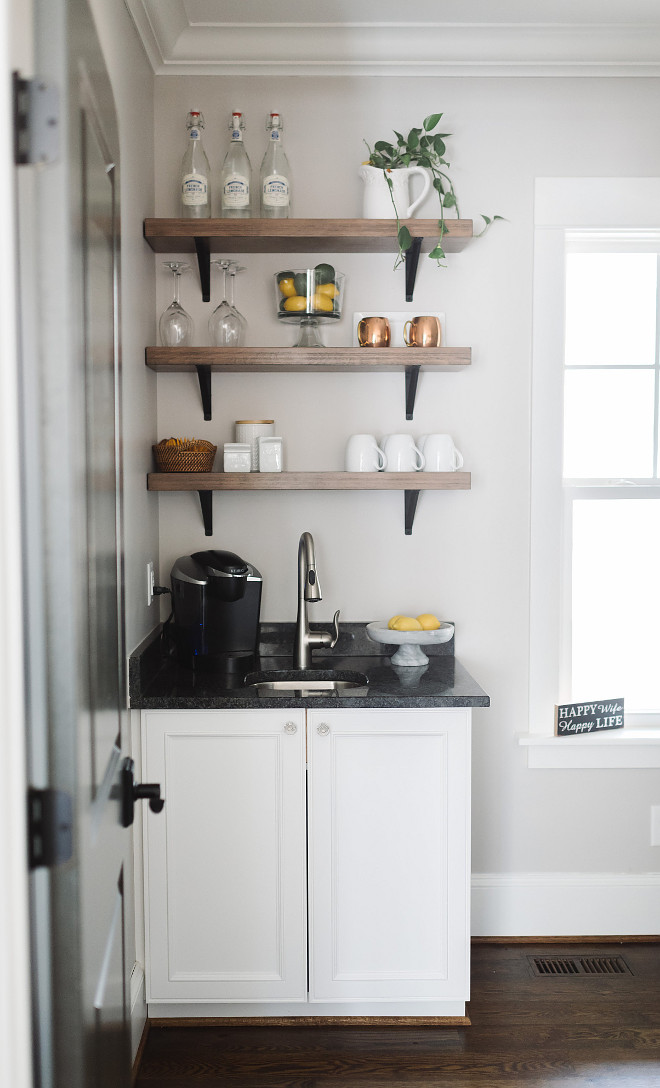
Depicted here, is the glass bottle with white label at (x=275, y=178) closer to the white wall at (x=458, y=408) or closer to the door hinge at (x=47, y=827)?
the white wall at (x=458, y=408)

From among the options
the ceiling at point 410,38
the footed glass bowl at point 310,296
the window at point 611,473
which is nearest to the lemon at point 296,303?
the footed glass bowl at point 310,296

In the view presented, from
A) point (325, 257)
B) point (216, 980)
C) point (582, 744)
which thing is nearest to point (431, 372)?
point (325, 257)

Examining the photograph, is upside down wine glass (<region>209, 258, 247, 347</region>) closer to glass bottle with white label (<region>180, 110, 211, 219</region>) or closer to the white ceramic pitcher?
glass bottle with white label (<region>180, 110, 211, 219</region>)

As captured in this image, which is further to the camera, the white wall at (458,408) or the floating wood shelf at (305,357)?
the white wall at (458,408)

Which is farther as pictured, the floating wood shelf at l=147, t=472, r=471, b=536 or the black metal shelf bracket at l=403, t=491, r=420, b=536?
the black metal shelf bracket at l=403, t=491, r=420, b=536

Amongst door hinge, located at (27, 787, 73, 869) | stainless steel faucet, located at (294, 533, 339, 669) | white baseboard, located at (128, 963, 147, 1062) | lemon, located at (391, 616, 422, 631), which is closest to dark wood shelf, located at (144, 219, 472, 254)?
stainless steel faucet, located at (294, 533, 339, 669)

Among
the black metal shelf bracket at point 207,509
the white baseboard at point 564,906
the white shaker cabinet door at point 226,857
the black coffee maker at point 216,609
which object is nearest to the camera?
the white shaker cabinet door at point 226,857

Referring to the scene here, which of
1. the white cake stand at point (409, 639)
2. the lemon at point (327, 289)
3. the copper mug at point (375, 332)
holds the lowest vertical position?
the white cake stand at point (409, 639)

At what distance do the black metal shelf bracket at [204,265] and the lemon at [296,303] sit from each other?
0.28 m

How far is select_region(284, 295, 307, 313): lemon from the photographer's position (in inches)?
94.8

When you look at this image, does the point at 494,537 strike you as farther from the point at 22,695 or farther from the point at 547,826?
the point at 22,695

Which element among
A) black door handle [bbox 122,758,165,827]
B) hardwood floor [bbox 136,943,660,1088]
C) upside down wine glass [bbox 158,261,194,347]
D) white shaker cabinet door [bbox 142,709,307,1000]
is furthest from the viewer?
upside down wine glass [bbox 158,261,194,347]

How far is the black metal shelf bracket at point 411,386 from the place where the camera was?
2.49m

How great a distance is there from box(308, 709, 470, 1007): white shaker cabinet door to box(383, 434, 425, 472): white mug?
2.34 feet
